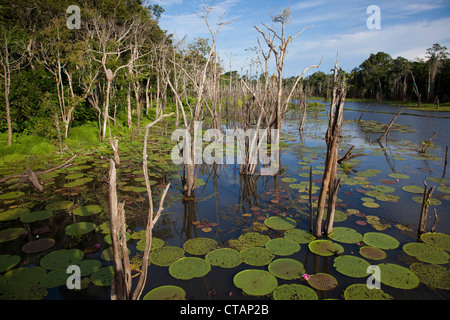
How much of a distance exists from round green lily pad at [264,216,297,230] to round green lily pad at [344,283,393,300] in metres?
1.44

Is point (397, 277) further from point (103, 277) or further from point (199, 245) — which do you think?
point (103, 277)

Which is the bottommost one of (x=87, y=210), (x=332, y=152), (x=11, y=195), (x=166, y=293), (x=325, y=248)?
(x=166, y=293)

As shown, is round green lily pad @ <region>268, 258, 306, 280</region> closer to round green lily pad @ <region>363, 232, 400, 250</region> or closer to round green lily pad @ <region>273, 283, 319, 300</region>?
round green lily pad @ <region>273, 283, 319, 300</region>

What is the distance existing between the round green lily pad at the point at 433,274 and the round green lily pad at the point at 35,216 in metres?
5.32

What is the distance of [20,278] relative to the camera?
3.02 meters

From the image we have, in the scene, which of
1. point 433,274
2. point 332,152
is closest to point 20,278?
point 332,152

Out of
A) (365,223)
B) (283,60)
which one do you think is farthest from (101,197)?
(283,60)

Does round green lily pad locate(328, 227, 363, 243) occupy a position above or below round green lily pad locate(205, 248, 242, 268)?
above

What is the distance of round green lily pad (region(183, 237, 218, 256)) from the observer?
11.9 feet

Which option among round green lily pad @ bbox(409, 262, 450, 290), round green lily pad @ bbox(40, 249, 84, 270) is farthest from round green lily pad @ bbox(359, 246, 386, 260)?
round green lily pad @ bbox(40, 249, 84, 270)

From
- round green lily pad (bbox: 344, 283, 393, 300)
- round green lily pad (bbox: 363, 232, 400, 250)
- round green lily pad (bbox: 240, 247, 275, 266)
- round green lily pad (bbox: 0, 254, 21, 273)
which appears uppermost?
round green lily pad (bbox: 363, 232, 400, 250)

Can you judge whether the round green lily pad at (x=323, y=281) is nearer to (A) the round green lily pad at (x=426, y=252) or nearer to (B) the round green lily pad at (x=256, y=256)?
(B) the round green lily pad at (x=256, y=256)

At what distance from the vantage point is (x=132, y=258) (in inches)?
135

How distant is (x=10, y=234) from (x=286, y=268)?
392 cm
